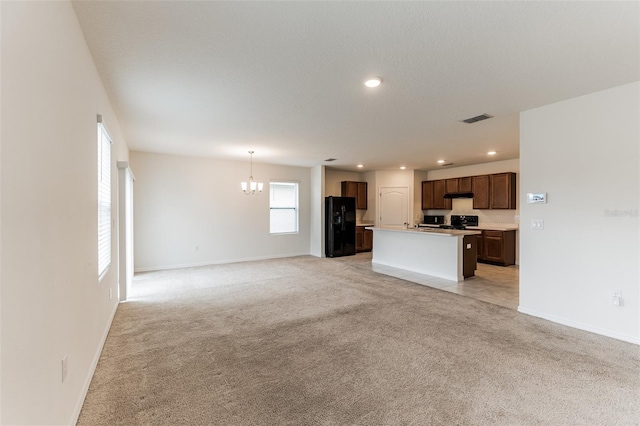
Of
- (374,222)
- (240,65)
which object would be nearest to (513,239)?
(374,222)

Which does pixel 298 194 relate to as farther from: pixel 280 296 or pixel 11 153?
pixel 11 153

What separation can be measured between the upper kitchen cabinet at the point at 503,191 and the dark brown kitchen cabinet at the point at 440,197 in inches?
52.7

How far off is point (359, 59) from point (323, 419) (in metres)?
2.69

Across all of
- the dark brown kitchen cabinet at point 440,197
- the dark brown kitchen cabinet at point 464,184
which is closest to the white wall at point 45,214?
the dark brown kitchen cabinet at point 464,184

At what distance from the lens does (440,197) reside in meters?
8.48

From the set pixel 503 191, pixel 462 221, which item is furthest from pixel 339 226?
pixel 503 191

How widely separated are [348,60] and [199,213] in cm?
554

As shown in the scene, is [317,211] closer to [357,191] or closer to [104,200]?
[357,191]

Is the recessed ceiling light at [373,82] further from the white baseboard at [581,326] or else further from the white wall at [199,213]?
the white wall at [199,213]

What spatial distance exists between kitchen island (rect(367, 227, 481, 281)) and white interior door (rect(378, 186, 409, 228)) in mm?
2192

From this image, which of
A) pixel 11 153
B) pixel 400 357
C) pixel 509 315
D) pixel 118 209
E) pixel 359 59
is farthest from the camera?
pixel 118 209

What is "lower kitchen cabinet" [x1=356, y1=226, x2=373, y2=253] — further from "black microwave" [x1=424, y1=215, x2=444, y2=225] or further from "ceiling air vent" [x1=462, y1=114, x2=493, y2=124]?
"ceiling air vent" [x1=462, y1=114, x2=493, y2=124]

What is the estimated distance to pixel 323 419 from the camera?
72.1 inches

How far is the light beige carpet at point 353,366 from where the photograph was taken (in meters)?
1.90
